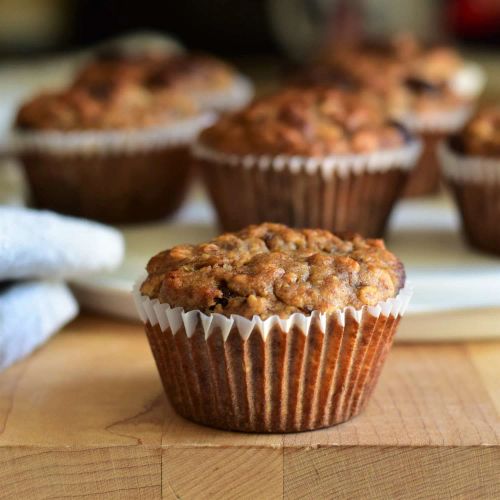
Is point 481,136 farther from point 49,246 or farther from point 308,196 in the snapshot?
point 49,246

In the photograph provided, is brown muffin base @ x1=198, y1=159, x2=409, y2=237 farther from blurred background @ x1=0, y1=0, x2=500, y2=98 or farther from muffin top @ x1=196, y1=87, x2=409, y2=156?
blurred background @ x1=0, y1=0, x2=500, y2=98

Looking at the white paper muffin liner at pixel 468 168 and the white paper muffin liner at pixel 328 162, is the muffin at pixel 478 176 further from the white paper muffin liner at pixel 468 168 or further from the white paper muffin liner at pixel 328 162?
the white paper muffin liner at pixel 328 162

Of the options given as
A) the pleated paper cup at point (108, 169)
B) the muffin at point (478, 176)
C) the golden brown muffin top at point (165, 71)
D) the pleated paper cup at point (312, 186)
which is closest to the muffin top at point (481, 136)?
the muffin at point (478, 176)

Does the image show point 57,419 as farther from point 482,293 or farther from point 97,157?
point 97,157

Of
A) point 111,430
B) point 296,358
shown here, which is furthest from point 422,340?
point 111,430

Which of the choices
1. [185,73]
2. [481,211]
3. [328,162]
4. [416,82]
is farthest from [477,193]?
[185,73]

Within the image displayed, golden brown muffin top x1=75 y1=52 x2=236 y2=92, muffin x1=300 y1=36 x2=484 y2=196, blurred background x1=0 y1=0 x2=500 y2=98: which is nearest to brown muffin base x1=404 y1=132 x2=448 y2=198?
muffin x1=300 y1=36 x2=484 y2=196
